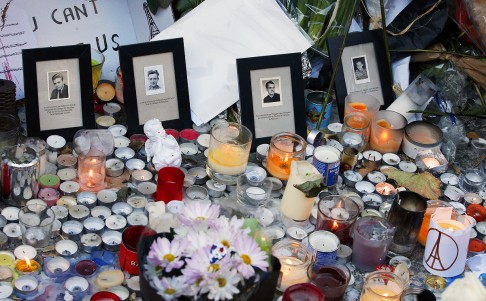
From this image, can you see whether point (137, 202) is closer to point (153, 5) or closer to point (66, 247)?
point (66, 247)

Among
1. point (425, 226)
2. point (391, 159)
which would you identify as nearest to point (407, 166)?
point (391, 159)

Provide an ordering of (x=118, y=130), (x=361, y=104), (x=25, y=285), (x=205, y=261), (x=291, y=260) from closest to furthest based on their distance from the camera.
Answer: (x=205, y=261) → (x=25, y=285) → (x=291, y=260) → (x=118, y=130) → (x=361, y=104)

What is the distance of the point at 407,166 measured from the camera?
2822 millimetres

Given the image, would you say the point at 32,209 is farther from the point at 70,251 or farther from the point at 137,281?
the point at 137,281

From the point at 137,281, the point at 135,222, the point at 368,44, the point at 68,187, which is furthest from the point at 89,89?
the point at 368,44

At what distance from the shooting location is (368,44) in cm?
311

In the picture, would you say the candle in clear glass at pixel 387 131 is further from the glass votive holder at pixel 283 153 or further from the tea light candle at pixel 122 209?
the tea light candle at pixel 122 209

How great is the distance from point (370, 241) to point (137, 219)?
679 mm

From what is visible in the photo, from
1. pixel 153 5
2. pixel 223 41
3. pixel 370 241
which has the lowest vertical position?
pixel 370 241

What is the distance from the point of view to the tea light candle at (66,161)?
260 cm

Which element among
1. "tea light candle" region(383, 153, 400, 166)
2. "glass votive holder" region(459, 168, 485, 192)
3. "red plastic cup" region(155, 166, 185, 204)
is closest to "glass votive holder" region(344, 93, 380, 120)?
"tea light candle" region(383, 153, 400, 166)

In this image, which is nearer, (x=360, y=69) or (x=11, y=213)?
(x=11, y=213)

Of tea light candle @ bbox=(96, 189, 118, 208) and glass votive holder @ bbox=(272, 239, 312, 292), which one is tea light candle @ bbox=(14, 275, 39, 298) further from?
glass votive holder @ bbox=(272, 239, 312, 292)

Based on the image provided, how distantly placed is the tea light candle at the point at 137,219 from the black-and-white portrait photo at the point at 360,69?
106 centimetres
